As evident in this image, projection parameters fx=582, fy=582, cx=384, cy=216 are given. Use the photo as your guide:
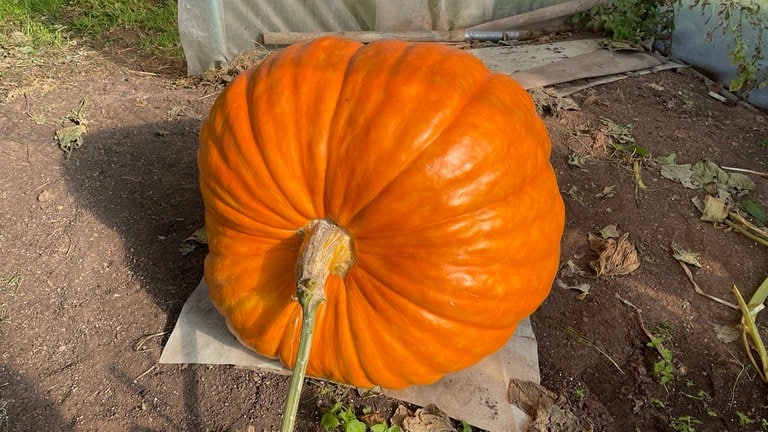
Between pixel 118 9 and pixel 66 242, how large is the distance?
3.21 meters

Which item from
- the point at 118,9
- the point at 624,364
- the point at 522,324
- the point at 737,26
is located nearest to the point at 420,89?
the point at 522,324

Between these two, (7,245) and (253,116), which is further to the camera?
(7,245)

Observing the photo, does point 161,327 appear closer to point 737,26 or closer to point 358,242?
point 358,242

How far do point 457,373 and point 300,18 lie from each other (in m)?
3.53

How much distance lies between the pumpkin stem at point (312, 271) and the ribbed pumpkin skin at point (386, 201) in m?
0.04

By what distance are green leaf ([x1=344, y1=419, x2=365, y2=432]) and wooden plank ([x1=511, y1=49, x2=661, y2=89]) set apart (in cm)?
304

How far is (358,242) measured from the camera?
1760 millimetres

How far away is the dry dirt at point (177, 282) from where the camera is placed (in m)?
2.16

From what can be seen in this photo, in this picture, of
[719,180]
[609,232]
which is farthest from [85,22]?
[719,180]

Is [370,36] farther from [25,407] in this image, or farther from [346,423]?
[25,407]

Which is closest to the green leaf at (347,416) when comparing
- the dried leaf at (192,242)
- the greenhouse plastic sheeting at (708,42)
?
the dried leaf at (192,242)

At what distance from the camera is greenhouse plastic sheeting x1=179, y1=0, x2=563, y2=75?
13.8ft

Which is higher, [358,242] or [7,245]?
[358,242]

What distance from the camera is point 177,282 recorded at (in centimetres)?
261
